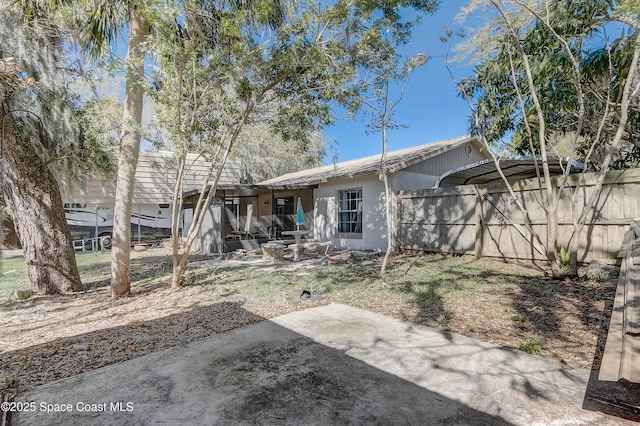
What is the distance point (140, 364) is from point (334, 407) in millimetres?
2018

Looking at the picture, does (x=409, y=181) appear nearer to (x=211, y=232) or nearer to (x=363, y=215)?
(x=363, y=215)

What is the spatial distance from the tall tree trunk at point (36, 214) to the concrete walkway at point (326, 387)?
4375mm

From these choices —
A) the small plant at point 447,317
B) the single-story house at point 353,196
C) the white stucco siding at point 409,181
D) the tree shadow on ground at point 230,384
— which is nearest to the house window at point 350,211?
the single-story house at point 353,196

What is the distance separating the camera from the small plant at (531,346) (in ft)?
10.8

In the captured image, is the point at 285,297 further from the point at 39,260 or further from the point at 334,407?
the point at 39,260

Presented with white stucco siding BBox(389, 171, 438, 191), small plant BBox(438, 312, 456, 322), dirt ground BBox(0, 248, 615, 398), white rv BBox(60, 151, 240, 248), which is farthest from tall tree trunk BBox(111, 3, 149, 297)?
white rv BBox(60, 151, 240, 248)

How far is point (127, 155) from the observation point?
601cm

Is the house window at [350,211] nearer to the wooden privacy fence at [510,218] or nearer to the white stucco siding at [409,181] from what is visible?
the white stucco siding at [409,181]

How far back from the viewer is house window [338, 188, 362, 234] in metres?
11.9

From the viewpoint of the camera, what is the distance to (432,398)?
98.3 inches

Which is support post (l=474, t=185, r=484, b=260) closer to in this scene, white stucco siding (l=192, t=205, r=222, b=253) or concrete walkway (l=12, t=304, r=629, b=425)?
concrete walkway (l=12, t=304, r=629, b=425)

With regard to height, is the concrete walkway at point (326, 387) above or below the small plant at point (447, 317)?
below

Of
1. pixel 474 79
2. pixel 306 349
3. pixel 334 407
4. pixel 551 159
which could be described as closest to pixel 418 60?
pixel 474 79

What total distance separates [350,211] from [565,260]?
7120 millimetres
